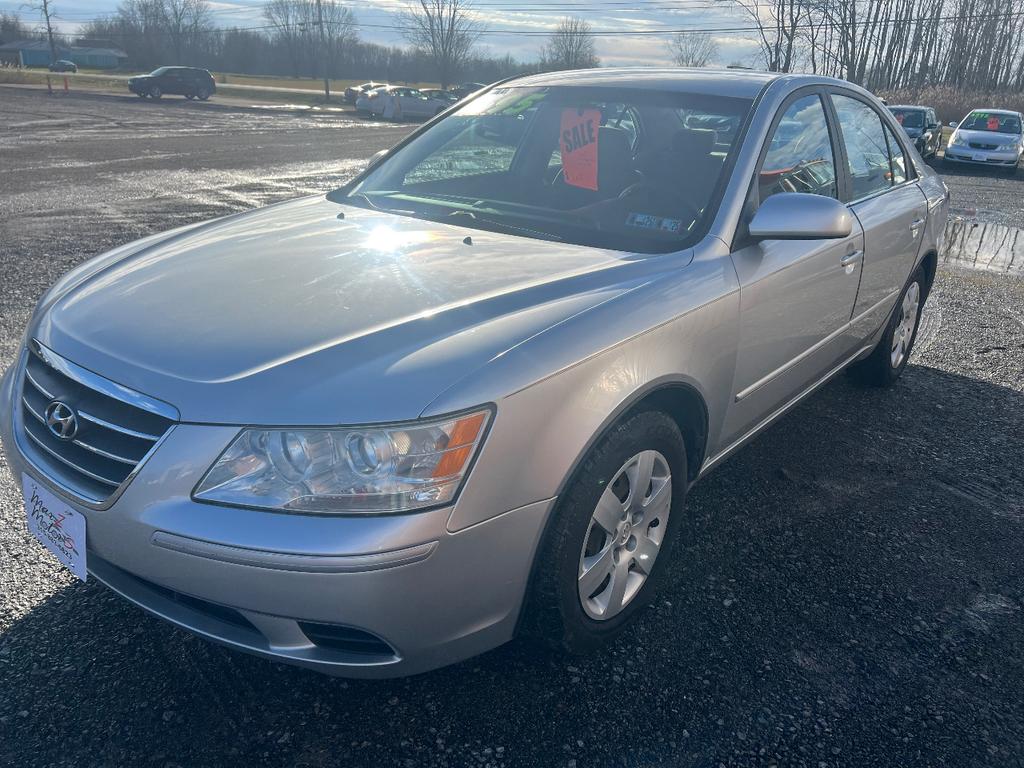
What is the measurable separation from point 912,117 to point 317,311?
2281 cm

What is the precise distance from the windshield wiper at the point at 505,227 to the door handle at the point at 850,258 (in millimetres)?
1369

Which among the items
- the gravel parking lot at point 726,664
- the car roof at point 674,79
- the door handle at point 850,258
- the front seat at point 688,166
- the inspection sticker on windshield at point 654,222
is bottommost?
the gravel parking lot at point 726,664

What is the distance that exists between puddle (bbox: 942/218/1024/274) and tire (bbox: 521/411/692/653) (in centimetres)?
669

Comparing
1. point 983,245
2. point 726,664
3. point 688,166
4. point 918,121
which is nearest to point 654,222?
point 688,166

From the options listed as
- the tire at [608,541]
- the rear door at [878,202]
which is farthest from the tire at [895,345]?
the tire at [608,541]

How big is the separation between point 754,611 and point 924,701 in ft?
1.81

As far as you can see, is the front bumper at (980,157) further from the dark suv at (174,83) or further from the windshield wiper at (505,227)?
the dark suv at (174,83)

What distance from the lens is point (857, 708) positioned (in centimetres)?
232

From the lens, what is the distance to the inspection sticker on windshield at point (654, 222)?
9.32 ft

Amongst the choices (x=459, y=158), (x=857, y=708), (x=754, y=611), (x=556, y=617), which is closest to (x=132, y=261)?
(x=459, y=158)

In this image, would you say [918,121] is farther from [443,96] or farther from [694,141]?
[443,96]

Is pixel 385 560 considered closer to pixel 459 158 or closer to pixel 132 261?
pixel 132 261

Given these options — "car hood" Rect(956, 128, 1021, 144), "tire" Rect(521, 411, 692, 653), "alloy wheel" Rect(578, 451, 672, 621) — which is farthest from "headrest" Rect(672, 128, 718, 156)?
"car hood" Rect(956, 128, 1021, 144)

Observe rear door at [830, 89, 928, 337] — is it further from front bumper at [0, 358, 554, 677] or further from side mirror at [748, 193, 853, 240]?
front bumper at [0, 358, 554, 677]
